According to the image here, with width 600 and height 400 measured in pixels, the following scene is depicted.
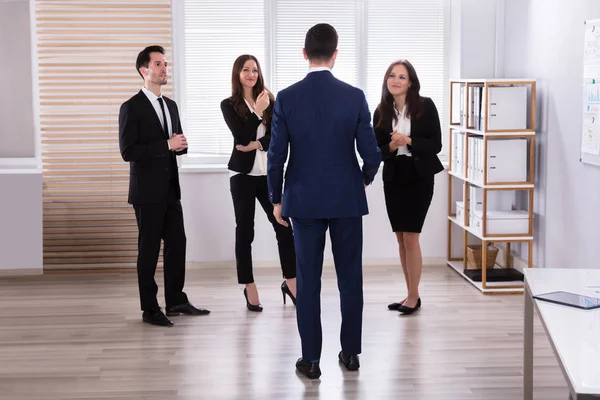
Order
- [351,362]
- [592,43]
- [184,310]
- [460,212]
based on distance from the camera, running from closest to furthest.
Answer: [351,362] < [592,43] < [184,310] < [460,212]

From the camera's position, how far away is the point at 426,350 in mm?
4391

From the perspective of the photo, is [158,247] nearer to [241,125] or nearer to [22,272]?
[241,125]

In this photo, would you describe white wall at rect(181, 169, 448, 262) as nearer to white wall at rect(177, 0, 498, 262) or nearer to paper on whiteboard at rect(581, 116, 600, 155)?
white wall at rect(177, 0, 498, 262)

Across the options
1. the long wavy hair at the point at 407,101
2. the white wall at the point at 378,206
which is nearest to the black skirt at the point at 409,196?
the long wavy hair at the point at 407,101

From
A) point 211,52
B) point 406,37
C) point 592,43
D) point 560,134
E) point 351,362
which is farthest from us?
point 406,37

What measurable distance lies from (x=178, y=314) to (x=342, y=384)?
167 cm

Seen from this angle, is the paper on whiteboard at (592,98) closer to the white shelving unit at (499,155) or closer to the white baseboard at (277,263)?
the white shelving unit at (499,155)

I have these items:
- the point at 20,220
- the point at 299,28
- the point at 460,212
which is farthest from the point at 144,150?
the point at 460,212

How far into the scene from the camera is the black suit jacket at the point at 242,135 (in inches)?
196

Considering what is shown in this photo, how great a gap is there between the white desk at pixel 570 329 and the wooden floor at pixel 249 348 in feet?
2.62

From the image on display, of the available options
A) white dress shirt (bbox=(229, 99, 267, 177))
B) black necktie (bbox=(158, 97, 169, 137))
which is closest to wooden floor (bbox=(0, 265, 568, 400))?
white dress shirt (bbox=(229, 99, 267, 177))

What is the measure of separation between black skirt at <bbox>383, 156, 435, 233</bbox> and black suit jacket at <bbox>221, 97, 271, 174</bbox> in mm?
858

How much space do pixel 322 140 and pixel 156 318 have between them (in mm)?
1871

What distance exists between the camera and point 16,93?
661 cm
